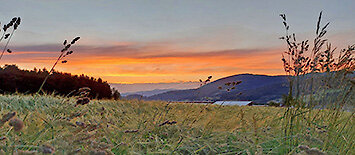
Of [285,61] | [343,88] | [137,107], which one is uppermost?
[285,61]

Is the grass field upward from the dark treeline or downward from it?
downward

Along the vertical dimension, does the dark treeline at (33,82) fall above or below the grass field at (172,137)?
above

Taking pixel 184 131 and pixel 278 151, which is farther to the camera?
pixel 184 131

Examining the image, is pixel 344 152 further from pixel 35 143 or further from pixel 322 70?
pixel 35 143

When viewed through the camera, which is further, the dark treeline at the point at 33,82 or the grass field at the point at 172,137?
the dark treeline at the point at 33,82

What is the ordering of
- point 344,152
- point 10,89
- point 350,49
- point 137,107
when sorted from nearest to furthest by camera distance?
1. point 344,152
2. point 350,49
3. point 137,107
4. point 10,89

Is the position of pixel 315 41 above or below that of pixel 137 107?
above

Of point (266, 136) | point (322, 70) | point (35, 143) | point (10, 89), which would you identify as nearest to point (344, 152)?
point (266, 136)

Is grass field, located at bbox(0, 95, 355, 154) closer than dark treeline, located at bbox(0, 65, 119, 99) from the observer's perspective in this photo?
Yes

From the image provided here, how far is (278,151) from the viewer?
8.45ft

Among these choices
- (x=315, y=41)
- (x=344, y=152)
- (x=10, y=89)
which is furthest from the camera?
(x=10, y=89)

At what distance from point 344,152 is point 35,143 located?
8.37ft

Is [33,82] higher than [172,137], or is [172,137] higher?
[33,82]

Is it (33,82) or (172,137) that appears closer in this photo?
(172,137)
